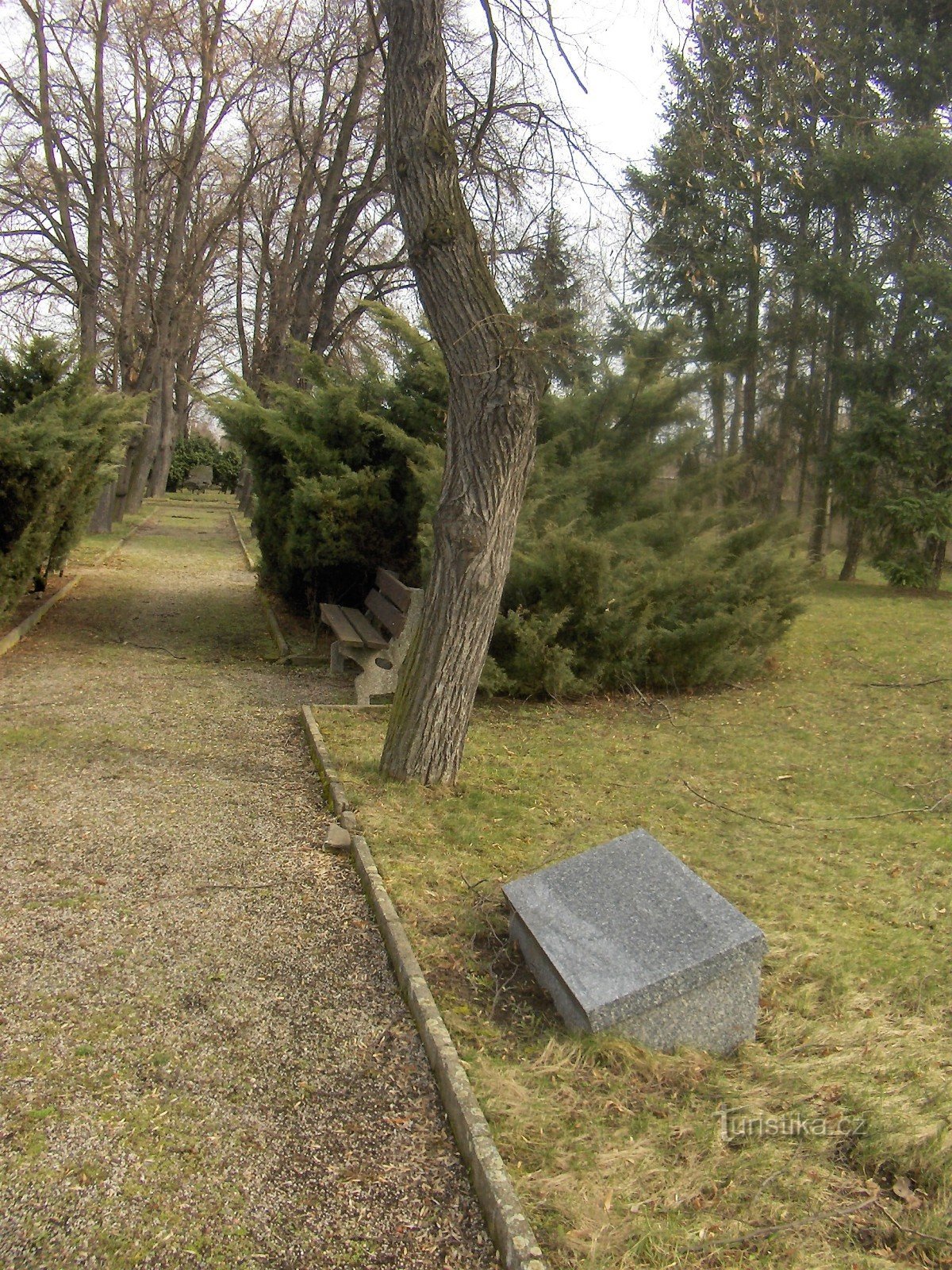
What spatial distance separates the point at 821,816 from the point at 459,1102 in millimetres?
3573

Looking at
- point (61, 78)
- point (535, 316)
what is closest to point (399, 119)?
point (535, 316)

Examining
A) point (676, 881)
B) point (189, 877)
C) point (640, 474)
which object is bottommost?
point (189, 877)

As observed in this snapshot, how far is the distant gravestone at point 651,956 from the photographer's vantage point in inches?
123

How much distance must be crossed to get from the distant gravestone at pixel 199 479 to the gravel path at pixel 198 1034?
38744 mm

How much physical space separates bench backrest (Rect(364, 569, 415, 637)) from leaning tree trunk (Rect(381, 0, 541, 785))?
1679 millimetres

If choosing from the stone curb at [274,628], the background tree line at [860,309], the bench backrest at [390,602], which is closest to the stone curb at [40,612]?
the stone curb at [274,628]

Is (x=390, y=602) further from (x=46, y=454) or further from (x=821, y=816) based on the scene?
(x=821, y=816)

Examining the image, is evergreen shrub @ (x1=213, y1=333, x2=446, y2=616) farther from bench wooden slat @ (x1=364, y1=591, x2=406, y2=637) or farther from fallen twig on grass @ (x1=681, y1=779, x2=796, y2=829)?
fallen twig on grass @ (x1=681, y1=779, x2=796, y2=829)

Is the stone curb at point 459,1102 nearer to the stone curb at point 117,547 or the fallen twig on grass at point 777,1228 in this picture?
the fallen twig on grass at point 777,1228

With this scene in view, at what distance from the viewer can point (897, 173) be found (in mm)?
16969

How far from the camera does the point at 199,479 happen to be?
4391 centimetres

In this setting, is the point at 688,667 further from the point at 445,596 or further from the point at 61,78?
the point at 61,78

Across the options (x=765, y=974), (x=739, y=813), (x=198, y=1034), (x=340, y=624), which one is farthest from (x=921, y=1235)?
(x=340, y=624)

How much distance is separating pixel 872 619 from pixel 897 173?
8.20 meters
